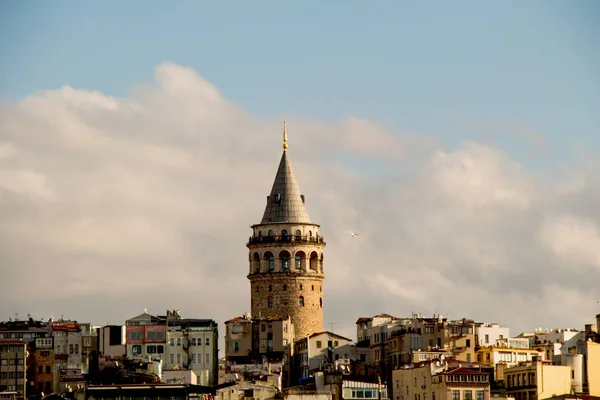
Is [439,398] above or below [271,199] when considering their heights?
below

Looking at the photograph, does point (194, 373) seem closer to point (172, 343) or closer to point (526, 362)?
point (172, 343)

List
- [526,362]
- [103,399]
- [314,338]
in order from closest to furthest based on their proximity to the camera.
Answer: [103,399]
[526,362]
[314,338]

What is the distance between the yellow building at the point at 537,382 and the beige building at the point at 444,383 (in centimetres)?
330

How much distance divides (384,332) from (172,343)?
48.2 ft

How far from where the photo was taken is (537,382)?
436 feet

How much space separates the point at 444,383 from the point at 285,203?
27.5 m

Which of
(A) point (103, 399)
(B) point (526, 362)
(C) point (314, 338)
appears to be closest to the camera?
(A) point (103, 399)

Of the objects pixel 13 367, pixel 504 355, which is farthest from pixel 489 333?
pixel 13 367

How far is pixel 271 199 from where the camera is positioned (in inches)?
6024

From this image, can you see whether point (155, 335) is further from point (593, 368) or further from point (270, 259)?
point (593, 368)

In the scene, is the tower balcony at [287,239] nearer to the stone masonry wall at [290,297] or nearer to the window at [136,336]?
the stone masonry wall at [290,297]

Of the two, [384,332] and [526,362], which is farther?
[384,332]

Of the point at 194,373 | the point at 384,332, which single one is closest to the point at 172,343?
the point at 194,373

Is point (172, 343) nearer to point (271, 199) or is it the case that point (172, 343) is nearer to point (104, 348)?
point (104, 348)
